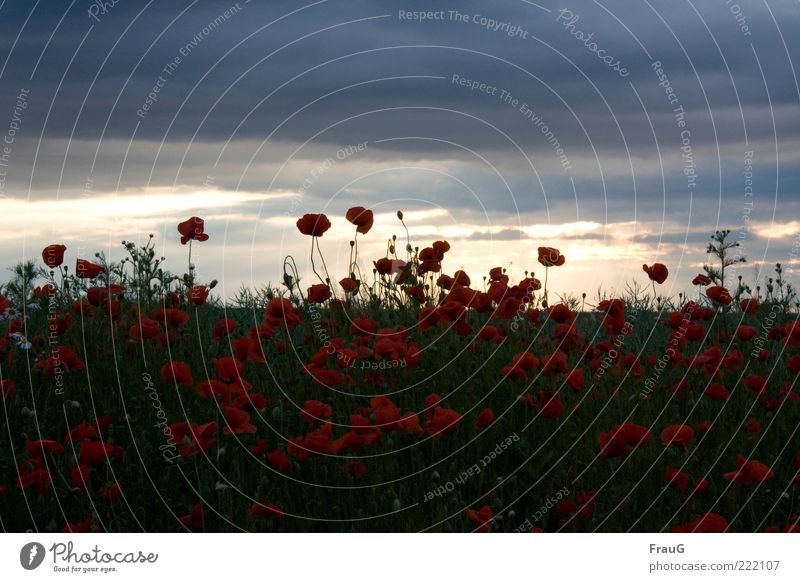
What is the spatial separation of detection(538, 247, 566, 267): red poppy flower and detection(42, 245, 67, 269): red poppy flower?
3.33 m

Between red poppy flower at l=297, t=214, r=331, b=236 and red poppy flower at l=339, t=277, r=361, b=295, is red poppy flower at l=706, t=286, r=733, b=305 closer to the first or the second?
red poppy flower at l=339, t=277, r=361, b=295

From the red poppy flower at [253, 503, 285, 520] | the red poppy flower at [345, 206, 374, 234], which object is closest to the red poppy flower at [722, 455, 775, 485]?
the red poppy flower at [253, 503, 285, 520]

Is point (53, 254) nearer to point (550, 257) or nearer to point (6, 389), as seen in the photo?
point (6, 389)

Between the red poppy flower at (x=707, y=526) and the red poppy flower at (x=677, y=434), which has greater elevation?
the red poppy flower at (x=677, y=434)

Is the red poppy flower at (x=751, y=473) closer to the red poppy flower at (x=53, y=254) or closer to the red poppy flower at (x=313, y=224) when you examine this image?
the red poppy flower at (x=313, y=224)

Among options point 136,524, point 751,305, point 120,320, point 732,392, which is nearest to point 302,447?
point 136,524

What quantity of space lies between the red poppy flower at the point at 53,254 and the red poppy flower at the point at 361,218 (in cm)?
209

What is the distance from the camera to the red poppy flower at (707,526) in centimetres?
375

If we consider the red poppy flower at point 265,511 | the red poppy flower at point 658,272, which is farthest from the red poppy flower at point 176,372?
the red poppy flower at point 658,272

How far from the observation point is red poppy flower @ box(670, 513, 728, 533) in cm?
375

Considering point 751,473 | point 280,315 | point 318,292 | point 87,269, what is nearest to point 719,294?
point 751,473

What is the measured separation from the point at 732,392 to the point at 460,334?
165 centimetres

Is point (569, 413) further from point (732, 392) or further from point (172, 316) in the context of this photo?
point (172, 316)

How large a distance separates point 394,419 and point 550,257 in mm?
2205
